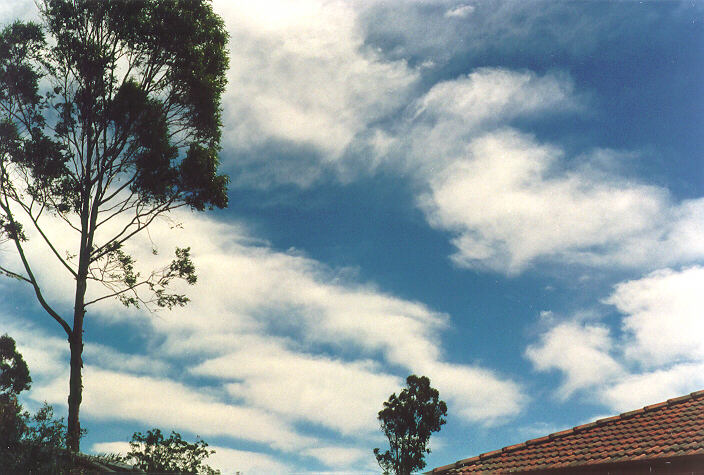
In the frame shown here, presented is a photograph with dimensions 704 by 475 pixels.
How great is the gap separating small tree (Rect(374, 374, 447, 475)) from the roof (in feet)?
57.6

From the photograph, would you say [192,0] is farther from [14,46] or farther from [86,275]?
[86,275]

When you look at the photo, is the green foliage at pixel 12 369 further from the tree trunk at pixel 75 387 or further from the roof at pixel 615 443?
the roof at pixel 615 443

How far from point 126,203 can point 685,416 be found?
57.7 feet

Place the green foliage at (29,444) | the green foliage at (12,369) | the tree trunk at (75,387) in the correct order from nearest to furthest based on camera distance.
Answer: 1. the green foliage at (29,444)
2. the tree trunk at (75,387)
3. the green foliage at (12,369)

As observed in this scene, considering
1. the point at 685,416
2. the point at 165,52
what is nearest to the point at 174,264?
the point at 165,52

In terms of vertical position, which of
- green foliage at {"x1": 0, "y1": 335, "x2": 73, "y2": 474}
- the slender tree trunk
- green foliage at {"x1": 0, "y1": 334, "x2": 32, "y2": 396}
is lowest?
green foliage at {"x1": 0, "y1": 335, "x2": 73, "y2": 474}

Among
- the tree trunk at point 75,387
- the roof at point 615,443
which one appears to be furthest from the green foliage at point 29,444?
the roof at point 615,443

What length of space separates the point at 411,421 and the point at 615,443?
20.8 m

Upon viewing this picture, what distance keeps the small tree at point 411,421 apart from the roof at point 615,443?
1754cm

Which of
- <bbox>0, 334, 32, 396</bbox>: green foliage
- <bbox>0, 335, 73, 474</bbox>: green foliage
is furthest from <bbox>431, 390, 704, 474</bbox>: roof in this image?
<bbox>0, 334, 32, 396</bbox>: green foliage

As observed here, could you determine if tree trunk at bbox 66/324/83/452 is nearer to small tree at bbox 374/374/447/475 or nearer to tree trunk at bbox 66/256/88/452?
tree trunk at bbox 66/256/88/452

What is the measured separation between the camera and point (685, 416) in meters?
13.7

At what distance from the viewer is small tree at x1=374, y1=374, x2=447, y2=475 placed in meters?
32.7

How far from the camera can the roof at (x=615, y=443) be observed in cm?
1203
